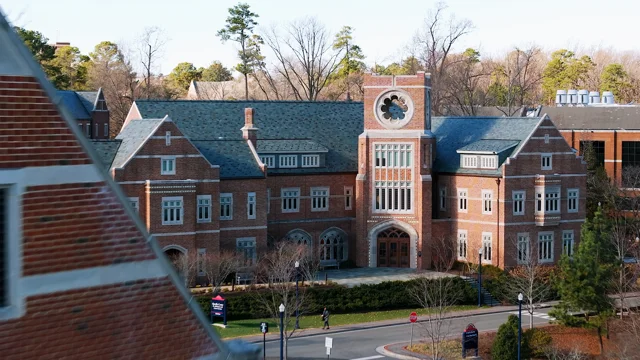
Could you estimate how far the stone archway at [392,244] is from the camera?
50.8m

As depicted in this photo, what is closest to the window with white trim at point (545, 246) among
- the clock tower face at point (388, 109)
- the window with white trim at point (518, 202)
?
the window with white trim at point (518, 202)

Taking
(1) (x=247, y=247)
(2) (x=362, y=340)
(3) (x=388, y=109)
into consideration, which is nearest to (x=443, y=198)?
(3) (x=388, y=109)

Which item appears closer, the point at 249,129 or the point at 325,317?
the point at 325,317

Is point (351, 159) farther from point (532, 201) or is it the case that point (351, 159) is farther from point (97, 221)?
point (97, 221)

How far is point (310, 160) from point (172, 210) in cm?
892

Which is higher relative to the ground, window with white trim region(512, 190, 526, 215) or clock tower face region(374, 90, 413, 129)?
clock tower face region(374, 90, 413, 129)

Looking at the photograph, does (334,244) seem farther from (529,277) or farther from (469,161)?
(529,277)

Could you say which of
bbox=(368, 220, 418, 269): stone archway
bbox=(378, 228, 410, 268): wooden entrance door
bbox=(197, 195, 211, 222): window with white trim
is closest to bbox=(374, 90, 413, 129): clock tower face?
bbox=(368, 220, 418, 269): stone archway

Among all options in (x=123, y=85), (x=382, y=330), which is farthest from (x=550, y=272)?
(x=123, y=85)

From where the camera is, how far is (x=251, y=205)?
47656 millimetres

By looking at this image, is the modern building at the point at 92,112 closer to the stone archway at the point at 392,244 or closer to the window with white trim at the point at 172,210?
the stone archway at the point at 392,244

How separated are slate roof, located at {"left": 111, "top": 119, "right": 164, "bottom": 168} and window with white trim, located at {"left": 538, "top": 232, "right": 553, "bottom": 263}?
18391 millimetres

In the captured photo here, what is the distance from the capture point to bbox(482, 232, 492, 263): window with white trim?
49594 millimetres

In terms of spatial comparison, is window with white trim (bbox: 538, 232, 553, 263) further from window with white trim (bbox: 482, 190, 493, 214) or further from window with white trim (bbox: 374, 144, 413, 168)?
window with white trim (bbox: 374, 144, 413, 168)
